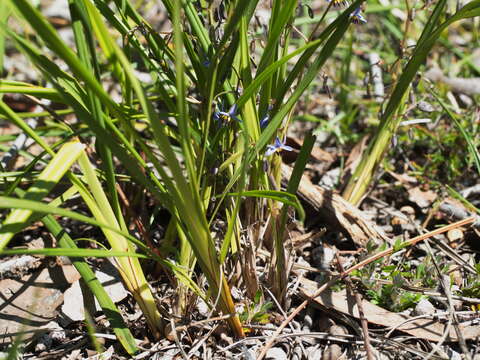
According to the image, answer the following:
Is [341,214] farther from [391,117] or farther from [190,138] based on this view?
[190,138]

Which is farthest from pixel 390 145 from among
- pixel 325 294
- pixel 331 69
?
pixel 331 69

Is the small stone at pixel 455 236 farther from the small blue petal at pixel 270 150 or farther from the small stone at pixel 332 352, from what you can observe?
the small blue petal at pixel 270 150

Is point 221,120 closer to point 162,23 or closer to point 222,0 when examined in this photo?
point 222,0

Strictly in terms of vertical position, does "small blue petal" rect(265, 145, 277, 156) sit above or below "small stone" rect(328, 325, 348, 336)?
above

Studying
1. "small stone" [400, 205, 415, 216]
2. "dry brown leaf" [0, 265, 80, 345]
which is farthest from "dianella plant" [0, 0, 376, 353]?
"small stone" [400, 205, 415, 216]

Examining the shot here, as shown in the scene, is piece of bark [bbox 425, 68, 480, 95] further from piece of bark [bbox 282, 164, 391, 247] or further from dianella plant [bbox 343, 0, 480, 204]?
piece of bark [bbox 282, 164, 391, 247]

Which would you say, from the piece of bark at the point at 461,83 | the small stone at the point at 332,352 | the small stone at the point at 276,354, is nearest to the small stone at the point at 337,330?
the small stone at the point at 332,352
